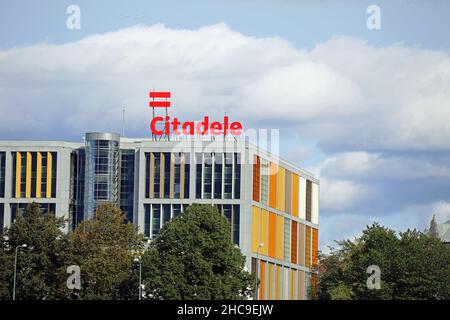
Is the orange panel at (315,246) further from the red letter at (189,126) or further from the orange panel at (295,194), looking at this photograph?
the red letter at (189,126)

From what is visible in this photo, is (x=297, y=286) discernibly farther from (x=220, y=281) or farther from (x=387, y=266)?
(x=220, y=281)

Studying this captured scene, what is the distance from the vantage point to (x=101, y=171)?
530ft

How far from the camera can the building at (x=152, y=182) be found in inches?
6289

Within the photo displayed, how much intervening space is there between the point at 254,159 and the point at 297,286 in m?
32.8

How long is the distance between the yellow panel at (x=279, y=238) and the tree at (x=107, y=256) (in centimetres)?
5951

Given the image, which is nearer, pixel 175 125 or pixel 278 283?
pixel 175 125

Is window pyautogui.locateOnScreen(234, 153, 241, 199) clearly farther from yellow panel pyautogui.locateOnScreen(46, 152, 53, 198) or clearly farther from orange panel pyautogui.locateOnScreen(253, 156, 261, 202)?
yellow panel pyautogui.locateOnScreen(46, 152, 53, 198)

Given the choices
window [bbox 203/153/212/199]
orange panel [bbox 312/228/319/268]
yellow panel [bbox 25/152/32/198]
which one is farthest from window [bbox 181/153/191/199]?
orange panel [bbox 312/228/319/268]

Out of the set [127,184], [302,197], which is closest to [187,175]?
[127,184]

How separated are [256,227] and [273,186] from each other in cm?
1058

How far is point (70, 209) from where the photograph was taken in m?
165

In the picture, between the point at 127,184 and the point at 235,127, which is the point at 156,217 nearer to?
the point at 127,184

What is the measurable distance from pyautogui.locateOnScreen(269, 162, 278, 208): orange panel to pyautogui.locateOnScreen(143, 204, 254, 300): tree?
6100 centimetres
